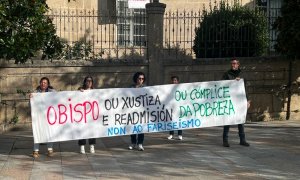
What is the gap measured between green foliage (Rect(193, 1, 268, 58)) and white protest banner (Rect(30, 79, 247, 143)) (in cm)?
353

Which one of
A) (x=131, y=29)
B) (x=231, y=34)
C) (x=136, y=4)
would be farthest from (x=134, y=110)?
(x=136, y=4)

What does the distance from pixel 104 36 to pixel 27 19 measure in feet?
14.9

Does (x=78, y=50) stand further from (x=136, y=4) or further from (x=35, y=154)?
(x=136, y=4)

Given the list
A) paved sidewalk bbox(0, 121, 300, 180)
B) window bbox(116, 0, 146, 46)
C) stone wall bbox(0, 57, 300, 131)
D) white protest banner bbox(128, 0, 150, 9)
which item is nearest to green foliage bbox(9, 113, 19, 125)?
stone wall bbox(0, 57, 300, 131)

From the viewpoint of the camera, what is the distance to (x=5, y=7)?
8.34 metres

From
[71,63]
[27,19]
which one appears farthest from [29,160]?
[71,63]

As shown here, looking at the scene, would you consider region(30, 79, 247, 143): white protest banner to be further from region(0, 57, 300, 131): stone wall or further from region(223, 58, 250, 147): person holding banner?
region(0, 57, 300, 131): stone wall

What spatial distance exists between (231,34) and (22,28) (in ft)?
21.7

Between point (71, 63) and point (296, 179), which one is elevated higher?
point (71, 63)

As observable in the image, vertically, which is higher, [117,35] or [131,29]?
[131,29]

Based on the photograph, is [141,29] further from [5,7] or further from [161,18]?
[5,7]

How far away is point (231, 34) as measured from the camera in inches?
530

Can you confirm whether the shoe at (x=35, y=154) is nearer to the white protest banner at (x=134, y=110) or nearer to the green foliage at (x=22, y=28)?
the white protest banner at (x=134, y=110)

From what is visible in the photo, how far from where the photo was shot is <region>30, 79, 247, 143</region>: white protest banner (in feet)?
29.2
